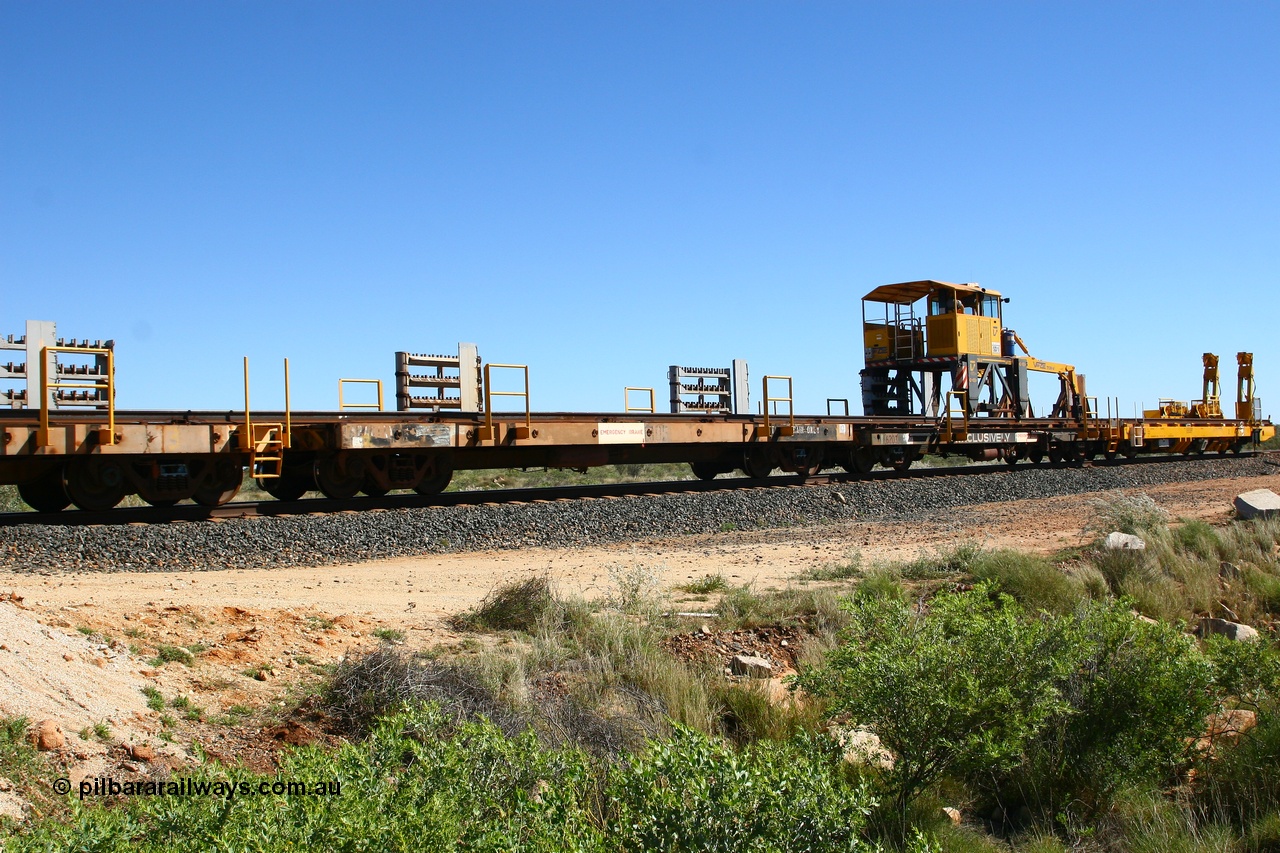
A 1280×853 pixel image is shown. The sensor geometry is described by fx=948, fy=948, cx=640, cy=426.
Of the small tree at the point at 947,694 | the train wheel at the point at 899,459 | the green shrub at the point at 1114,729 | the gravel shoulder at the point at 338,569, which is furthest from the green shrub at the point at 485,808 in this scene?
the train wheel at the point at 899,459

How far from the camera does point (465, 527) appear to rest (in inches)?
503

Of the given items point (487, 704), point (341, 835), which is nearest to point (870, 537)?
point (487, 704)

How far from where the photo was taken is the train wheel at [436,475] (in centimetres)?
1477

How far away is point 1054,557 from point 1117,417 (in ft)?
61.8

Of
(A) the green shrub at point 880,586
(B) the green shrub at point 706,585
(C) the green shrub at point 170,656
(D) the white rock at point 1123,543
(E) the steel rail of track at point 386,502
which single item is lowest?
(B) the green shrub at point 706,585

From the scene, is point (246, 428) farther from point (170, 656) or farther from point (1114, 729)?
point (1114, 729)

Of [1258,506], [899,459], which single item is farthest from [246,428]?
[899,459]

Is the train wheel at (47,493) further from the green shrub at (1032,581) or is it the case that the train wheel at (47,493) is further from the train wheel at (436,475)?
the green shrub at (1032,581)

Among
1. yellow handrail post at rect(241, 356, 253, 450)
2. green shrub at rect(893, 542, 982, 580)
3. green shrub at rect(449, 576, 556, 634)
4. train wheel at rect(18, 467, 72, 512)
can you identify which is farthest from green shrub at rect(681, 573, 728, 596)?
train wheel at rect(18, 467, 72, 512)

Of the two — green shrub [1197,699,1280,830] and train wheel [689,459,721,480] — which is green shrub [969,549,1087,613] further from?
train wheel [689,459,721,480]

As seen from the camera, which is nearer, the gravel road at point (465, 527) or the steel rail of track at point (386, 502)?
the gravel road at point (465, 527)

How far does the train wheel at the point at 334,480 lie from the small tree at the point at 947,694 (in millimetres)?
10249

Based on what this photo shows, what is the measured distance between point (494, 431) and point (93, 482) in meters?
5.34

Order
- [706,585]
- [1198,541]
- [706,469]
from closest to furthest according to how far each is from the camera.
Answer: [706,585] → [1198,541] → [706,469]
